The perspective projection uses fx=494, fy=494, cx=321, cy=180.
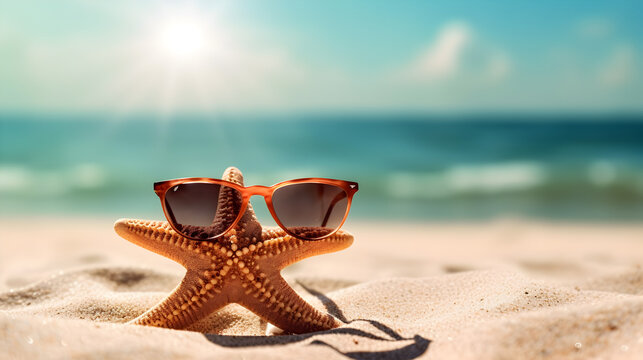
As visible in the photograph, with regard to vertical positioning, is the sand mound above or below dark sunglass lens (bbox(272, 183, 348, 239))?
below

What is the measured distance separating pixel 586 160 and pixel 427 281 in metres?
19.6

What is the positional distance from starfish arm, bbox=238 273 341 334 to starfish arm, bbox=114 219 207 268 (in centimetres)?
31

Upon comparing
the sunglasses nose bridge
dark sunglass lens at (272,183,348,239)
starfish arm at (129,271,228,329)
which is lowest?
starfish arm at (129,271,228,329)

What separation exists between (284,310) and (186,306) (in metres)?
0.48

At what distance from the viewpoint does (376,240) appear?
8148mm

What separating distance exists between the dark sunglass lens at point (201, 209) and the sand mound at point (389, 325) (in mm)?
492

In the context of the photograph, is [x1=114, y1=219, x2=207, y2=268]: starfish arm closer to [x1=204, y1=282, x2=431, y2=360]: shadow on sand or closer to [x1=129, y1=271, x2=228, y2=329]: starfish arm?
[x1=129, y1=271, x2=228, y2=329]: starfish arm

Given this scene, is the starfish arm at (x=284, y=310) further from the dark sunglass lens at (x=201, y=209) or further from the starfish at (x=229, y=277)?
the dark sunglass lens at (x=201, y=209)

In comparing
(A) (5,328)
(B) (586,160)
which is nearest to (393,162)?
(B) (586,160)

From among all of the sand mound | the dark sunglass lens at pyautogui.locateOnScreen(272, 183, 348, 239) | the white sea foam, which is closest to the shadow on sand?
the sand mound

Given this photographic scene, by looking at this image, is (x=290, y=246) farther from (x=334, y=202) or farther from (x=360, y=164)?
(x=360, y=164)

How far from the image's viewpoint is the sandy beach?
6.35 ft

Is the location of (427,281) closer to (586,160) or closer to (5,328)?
(5,328)

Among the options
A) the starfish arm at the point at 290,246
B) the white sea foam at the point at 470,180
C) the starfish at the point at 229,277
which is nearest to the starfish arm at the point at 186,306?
the starfish at the point at 229,277
